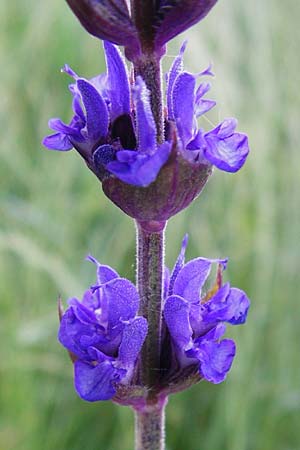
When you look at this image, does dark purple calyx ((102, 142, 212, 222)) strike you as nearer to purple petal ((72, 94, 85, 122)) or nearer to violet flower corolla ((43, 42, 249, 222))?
violet flower corolla ((43, 42, 249, 222))

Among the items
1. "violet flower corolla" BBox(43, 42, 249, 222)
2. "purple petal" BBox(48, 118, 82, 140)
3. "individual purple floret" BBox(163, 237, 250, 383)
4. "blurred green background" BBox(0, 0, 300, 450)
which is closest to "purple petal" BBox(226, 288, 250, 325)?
"individual purple floret" BBox(163, 237, 250, 383)

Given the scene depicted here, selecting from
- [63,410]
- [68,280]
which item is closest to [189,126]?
[68,280]

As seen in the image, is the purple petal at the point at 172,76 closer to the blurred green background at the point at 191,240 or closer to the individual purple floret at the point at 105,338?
the individual purple floret at the point at 105,338

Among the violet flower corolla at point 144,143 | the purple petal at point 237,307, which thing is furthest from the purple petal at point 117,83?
the purple petal at point 237,307

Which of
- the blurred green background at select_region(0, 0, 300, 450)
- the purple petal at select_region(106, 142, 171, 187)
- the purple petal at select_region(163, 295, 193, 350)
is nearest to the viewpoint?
the purple petal at select_region(106, 142, 171, 187)

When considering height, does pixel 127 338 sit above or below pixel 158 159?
below

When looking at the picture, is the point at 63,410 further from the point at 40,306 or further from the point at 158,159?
the point at 158,159

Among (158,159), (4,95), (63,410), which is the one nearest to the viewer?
(158,159)
